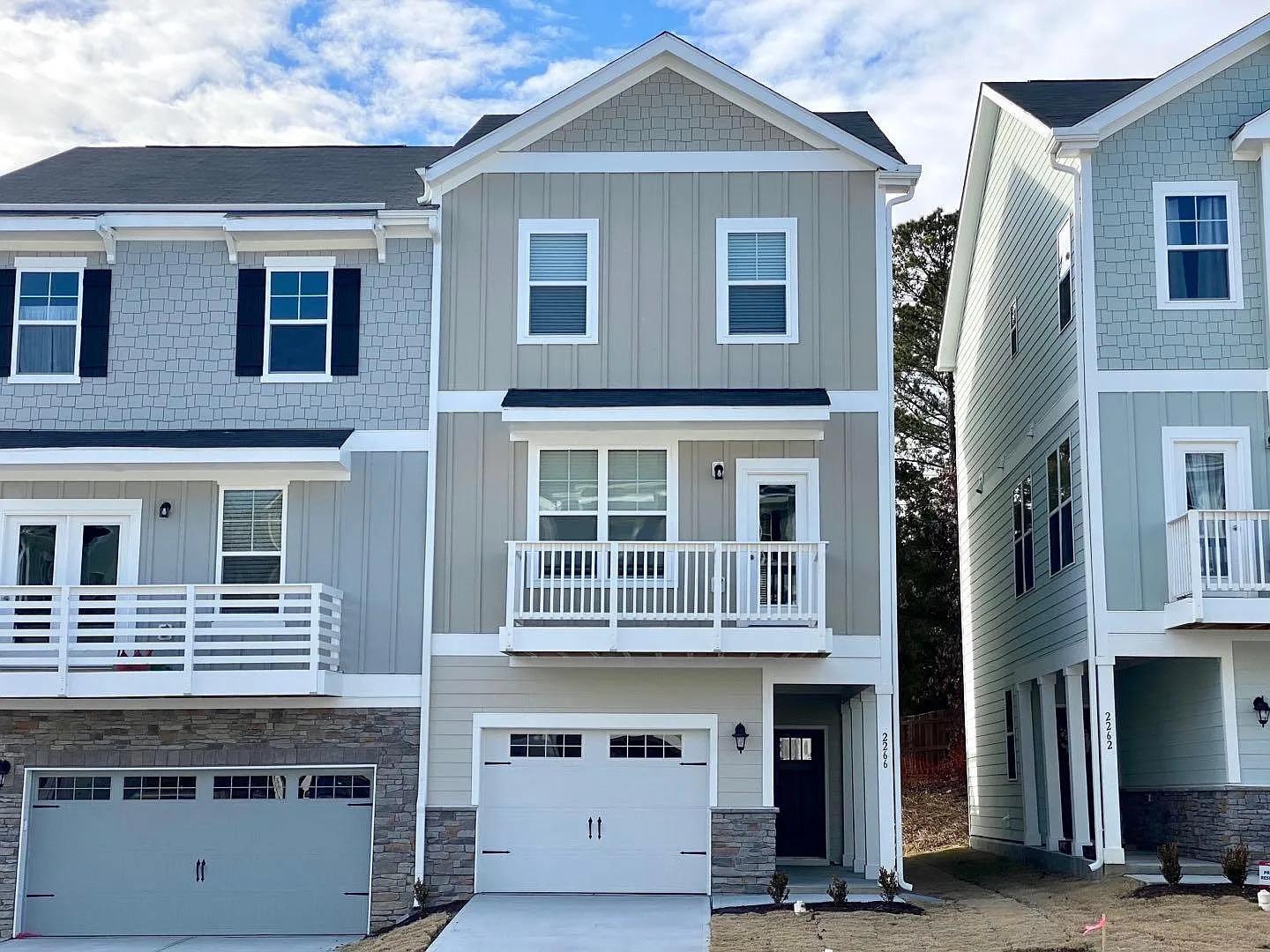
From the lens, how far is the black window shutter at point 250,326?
18984 millimetres

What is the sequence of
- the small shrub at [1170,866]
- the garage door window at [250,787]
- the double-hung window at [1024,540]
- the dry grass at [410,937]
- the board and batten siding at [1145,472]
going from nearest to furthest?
the dry grass at [410,937], the small shrub at [1170,866], the board and batten siding at [1145,472], the garage door window at [250,787], the double-hung window at [1024,540]

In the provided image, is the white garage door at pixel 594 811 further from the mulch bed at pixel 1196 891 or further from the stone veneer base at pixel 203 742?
the mulch bed at pixel 1196 891

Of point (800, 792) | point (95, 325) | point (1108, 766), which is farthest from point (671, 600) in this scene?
point (95, 325)

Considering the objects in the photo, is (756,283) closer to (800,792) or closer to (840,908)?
(800,792)

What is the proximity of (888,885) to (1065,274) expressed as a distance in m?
7.73

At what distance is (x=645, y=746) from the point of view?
18203mm

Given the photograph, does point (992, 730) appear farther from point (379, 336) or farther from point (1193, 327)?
point (379, 336)

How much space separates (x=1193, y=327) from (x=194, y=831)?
42.1 ft

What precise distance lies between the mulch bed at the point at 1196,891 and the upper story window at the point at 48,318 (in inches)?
526

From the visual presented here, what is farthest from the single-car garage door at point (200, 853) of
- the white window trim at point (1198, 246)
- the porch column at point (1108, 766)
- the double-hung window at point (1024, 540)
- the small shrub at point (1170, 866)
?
the white window trim at point (1198, 246)

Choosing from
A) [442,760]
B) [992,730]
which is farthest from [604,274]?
[992,730]

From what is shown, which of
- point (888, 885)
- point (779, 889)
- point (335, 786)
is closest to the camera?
point (779, 889)

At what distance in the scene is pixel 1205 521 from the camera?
17250mm

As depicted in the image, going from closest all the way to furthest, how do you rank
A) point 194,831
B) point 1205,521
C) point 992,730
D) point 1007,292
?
1. point 1205,521
2. point 194,831
3. point 1007,292
4. point 992,730
